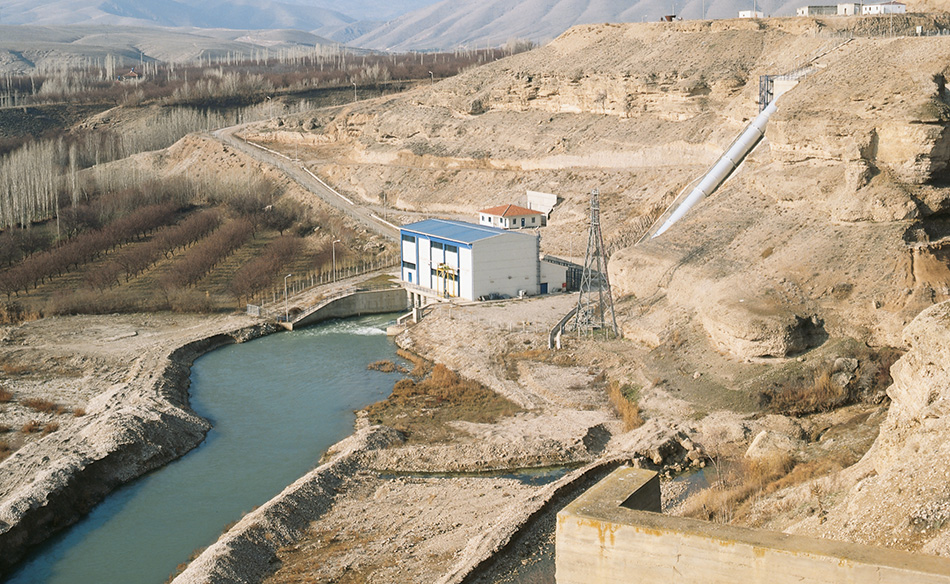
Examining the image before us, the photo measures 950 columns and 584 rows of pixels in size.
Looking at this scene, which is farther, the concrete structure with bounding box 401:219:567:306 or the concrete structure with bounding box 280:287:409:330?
the concrete structure with bounding box 280:287:409:330

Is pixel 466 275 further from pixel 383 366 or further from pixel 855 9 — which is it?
pixel 855 9

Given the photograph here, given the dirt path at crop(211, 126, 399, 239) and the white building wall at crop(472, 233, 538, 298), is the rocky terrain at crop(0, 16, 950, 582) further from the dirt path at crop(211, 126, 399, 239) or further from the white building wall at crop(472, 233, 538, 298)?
the dirt path at crop(211, 126, 399, 239)

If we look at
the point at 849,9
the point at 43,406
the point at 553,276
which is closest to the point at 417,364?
the point at 553,276

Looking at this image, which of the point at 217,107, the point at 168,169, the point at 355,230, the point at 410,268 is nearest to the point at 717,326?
the point at 410,268

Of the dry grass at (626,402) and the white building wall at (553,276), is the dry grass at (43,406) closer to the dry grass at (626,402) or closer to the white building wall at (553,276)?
the dry grass at (626,402)

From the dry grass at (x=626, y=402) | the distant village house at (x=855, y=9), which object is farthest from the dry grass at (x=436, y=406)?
the distant village house at (x=855, y=9)

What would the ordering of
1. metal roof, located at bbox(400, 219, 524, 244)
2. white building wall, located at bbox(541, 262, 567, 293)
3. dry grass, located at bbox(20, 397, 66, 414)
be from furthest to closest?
white building wall, located at bbox(541, 262, 567, 293), metal roof, located at bbox(400, 219, 524, 244), dry grass, located at bbox(20, 397, 66, 414)

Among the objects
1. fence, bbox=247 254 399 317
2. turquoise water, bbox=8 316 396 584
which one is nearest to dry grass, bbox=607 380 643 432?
turquoise water, bbox=8 316 396 584
